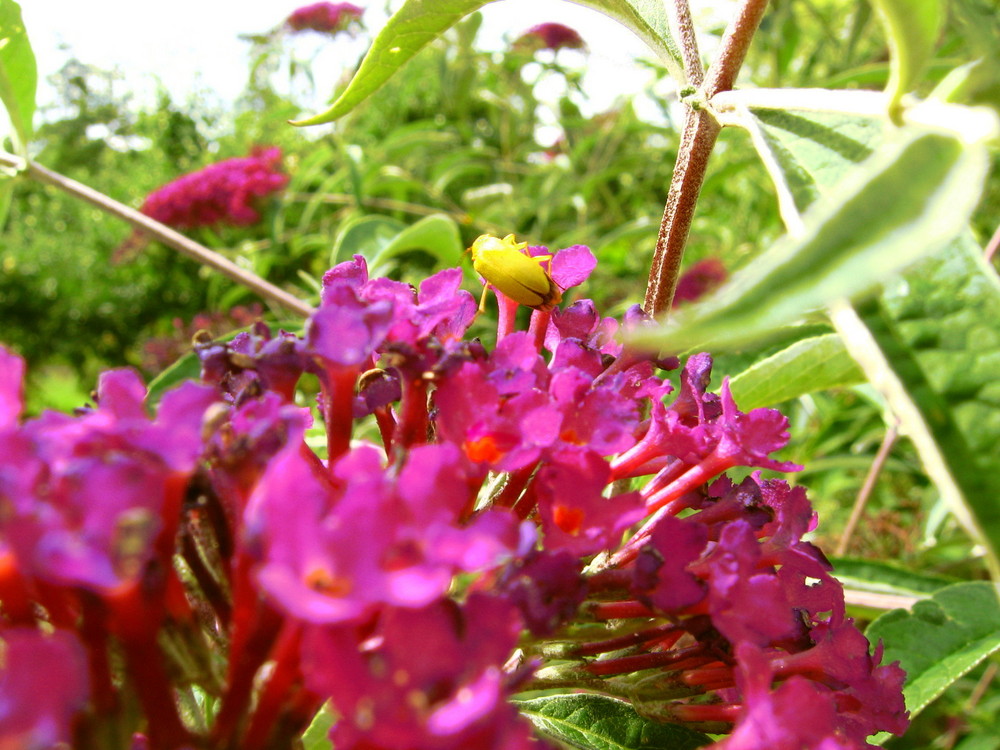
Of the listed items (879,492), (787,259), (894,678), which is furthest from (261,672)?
(879,492)

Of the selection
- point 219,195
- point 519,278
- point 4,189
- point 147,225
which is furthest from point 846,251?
point 219,195

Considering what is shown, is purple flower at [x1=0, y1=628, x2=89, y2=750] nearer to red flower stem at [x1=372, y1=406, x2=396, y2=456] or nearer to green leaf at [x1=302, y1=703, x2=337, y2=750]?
green leaf at [x1=302, y1=703, x2=337, y2=750]

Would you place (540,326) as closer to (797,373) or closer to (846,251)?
(797,373)

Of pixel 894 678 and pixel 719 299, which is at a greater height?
pixel 719 299

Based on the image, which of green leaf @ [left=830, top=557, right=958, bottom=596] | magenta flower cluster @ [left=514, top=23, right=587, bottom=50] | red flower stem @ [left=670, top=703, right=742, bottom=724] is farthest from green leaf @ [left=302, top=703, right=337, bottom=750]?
magenta flower cluster @ [left=514, top=23, right=587, bottom=50]

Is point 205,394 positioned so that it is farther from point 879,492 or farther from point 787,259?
point 879,492
